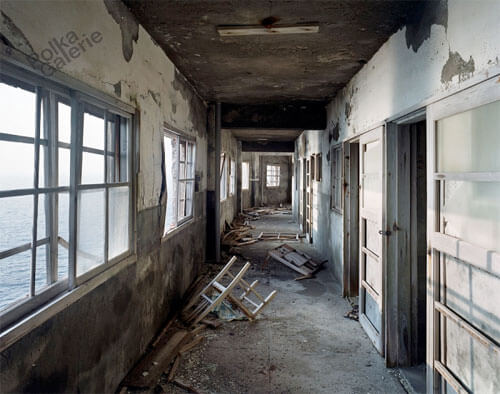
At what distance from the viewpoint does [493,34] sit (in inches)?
59.5

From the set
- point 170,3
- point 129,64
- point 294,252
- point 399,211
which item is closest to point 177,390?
point 399,211

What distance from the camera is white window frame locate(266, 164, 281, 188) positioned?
17.1 metres

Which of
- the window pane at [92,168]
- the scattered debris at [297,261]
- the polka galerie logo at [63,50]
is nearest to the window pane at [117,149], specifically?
the window pane at [92,168]

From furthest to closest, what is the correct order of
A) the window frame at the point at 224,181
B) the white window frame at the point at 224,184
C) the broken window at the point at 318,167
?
the white window frame at the point at 224,184 < the window frame at the point at 224,181 < the broken window at the point at 318,167

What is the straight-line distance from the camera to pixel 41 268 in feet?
5.44

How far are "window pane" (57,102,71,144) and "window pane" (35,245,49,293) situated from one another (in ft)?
1.91

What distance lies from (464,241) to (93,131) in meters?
2.28

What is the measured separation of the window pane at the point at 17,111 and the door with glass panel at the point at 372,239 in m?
2.56

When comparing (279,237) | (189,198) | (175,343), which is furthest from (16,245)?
(279,237)

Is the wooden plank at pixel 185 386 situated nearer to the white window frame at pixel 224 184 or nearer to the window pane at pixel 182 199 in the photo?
the window pane at pixel 182 199

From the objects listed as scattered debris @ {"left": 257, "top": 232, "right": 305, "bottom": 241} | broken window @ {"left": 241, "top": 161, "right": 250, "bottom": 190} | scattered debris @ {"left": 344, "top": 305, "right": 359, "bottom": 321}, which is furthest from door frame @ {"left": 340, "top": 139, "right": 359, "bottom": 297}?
broken window @ {"left": 241, "top": 161, "right": 250, "bottom": 190}

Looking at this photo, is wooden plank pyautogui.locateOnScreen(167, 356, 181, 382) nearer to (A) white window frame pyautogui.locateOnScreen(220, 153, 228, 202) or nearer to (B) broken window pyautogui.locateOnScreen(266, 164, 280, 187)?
(A) white window frame pyautogui.locateOnScreen(220, 153, 228, 202)

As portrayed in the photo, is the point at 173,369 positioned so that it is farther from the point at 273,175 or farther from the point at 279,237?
the point at 273,175

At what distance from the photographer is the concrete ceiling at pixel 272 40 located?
2.40 metres
